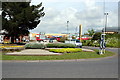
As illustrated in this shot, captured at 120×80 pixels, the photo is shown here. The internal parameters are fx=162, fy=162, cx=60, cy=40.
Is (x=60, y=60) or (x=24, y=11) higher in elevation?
(x=24, y=11)

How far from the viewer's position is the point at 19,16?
105 ft

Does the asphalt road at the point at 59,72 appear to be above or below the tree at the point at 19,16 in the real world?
below

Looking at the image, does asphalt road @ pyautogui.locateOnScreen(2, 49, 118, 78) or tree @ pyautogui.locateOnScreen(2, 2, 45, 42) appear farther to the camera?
tree @ pyautogui.locateOnScreen(2, 2, 45, 42)

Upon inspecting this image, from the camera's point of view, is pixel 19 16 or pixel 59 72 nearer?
pixel 59 72

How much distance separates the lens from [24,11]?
32.8 metres

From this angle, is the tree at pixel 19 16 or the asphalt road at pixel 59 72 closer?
the asphalt road at pixel 59 72

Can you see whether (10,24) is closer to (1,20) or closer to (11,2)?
(1,20)

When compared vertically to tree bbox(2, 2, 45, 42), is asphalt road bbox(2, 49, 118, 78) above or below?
below

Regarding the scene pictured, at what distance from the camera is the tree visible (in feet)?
106

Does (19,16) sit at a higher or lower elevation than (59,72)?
higher

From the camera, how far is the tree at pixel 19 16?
32.4 m

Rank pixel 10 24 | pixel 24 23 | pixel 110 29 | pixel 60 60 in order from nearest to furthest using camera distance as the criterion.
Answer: pixel 60 60 < pixel 10 24 < pixel 24 23 < pixel 110 29

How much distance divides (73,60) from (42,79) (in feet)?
20.0

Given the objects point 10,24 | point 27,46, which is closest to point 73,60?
point 27,46
